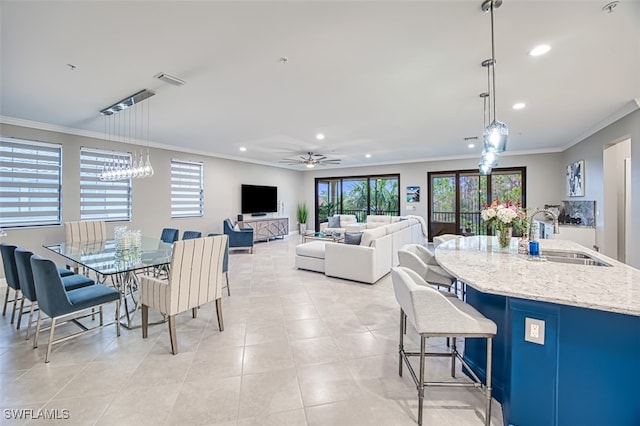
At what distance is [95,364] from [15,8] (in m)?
2.83

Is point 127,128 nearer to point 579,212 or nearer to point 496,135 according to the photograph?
point 496,135

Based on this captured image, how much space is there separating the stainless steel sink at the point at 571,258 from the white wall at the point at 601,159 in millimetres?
2436

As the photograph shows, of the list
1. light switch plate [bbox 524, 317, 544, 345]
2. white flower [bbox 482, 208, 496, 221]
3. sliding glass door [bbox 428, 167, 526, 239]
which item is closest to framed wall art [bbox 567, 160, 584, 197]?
sliding glass door [bbox 428, 167, 526, 239]

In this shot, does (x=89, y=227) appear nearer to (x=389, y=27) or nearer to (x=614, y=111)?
(x=389, y=27)

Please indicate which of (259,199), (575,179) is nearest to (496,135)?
(575,179)

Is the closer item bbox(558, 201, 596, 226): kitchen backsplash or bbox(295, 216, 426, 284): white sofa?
bbox(295, 216, 426, 284): white sofa

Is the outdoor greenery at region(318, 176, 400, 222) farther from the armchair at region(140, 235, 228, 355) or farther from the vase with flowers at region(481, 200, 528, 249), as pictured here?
the armchair at region(140, 235, 228, 355)

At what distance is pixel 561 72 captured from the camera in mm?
2998

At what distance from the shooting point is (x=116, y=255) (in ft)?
11.0

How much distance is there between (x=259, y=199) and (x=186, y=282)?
6664 millimetres

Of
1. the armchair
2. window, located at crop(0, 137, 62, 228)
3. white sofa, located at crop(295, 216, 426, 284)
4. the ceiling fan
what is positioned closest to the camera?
the armchair

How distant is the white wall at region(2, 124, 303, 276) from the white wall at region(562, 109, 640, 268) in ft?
27.4

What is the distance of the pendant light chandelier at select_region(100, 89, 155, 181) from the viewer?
3.80 meters

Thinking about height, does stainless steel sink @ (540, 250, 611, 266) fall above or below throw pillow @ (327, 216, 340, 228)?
below
